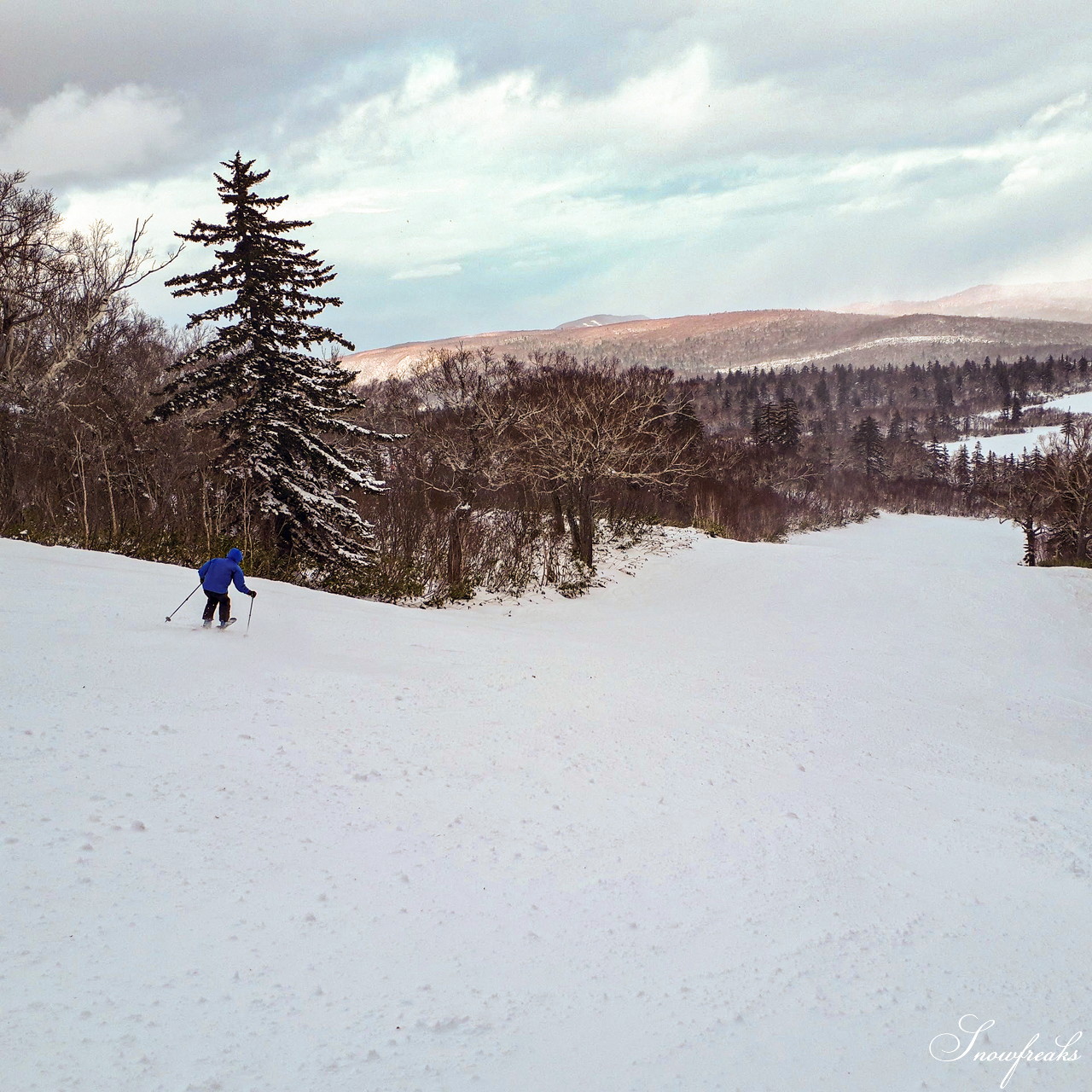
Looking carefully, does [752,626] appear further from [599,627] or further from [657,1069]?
[657,1069]

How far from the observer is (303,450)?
50.2 feet

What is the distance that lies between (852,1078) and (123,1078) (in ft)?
10.7

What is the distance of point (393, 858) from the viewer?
4414mm

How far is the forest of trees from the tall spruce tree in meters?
0.05

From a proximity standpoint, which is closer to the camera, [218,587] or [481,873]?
[481,873]

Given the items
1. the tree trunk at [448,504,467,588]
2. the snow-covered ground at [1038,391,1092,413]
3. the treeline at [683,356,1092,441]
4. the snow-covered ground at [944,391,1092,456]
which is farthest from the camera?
the snow-covered ground at [1038,391,1092,413]

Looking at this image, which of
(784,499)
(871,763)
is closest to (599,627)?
(871,763)

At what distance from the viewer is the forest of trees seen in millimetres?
14719

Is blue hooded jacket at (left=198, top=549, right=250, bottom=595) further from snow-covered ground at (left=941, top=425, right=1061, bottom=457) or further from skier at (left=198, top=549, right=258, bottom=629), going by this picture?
snow-covered ground at (left=941, top=425, right=1061, bottom=457)

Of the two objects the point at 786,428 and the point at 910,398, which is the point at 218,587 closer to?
the point at 786,428

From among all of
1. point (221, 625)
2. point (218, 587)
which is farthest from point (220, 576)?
point (221, 625)
